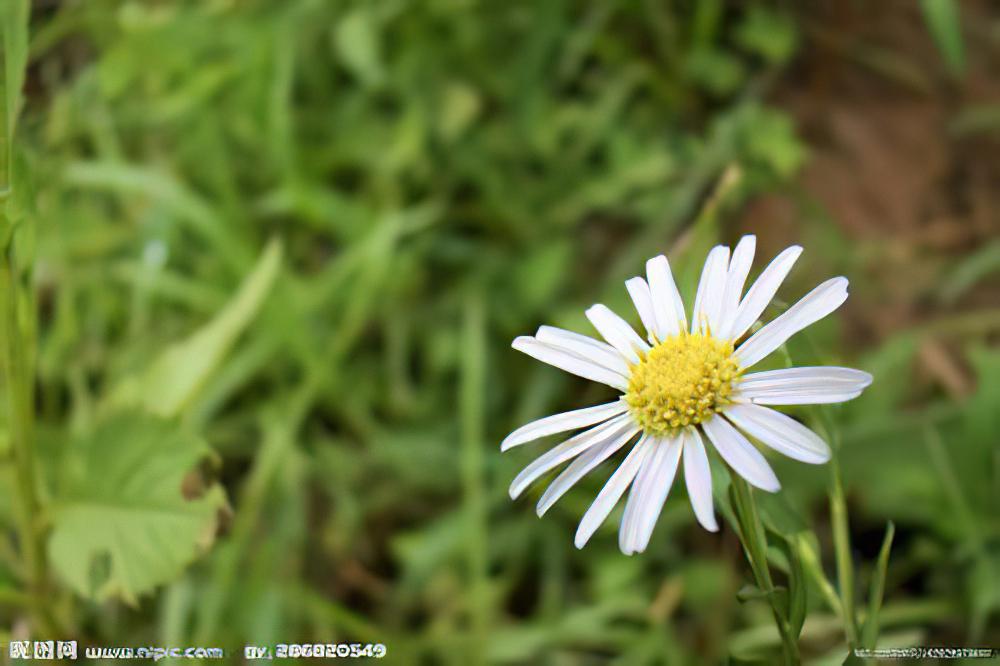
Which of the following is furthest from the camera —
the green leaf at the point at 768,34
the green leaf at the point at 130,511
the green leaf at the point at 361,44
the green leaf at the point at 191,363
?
the green leaf at the point at 768,34

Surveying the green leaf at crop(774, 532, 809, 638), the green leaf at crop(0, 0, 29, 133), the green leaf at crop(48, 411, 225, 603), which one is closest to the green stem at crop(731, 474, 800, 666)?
the green leaf at crop(774, 532, 809, 638)

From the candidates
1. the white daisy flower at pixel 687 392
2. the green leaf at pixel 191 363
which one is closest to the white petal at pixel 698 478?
the white daisy flower at pixel 687 392

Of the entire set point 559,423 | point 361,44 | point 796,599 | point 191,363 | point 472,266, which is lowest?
point 796,599

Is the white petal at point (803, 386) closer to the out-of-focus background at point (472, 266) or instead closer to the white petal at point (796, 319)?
the white petal at point (796, 319)

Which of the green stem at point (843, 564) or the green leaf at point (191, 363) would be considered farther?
the green leaf at point (191, 363)

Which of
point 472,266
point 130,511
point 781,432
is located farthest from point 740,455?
point 472,266

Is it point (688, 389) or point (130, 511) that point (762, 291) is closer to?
point (688, 389)

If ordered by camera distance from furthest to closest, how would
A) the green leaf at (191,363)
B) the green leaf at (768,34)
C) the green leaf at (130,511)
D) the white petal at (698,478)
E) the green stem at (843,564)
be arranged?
the green leaf at (768,34), the green leaf at (191,363), the green leaf at (130,511), the green stem at (843,564), the white petal at (698,478)
